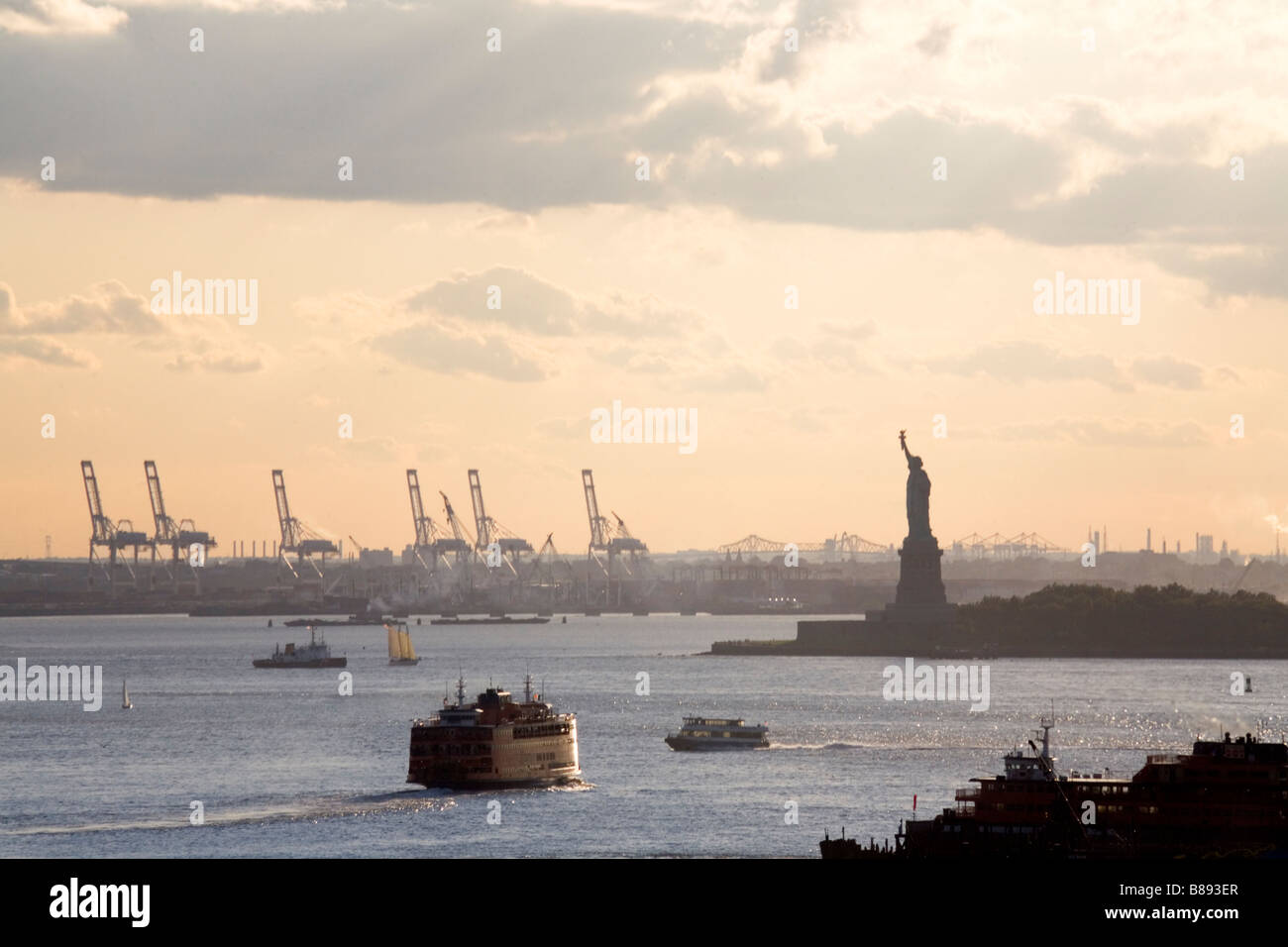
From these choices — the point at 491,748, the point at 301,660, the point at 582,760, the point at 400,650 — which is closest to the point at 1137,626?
the point at 400,650

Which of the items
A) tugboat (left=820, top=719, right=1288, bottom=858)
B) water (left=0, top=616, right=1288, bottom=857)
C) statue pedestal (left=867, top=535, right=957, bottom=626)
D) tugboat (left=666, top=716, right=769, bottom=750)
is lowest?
water (left=0, top=616, right=1288, bottom=857)

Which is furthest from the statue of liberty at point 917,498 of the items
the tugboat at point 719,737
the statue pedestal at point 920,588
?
the tugboat at point 719,737

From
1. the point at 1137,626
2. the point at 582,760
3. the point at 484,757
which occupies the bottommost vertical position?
the point at 582,760

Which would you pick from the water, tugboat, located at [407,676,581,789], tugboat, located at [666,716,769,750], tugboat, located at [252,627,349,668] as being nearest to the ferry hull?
tugboat, located at [407,676,581,789]

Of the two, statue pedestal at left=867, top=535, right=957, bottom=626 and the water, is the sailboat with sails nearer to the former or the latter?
the water

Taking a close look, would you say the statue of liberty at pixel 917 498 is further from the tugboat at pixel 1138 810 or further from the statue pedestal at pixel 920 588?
the tugboat at pixel 1138 810

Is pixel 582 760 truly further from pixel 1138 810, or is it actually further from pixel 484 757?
pixel 1138 810
